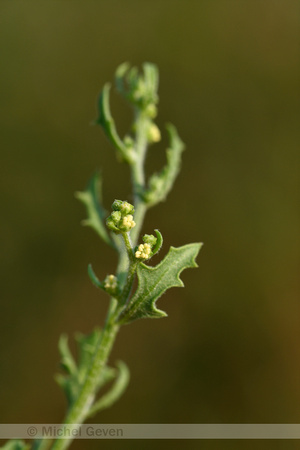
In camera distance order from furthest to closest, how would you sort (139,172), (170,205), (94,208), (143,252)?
(170,205), (94,208), (139,172), (143,252)

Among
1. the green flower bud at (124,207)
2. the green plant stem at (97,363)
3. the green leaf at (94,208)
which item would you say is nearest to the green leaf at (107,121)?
the green leaf at (94,208)

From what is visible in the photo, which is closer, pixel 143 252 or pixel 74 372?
pixel 143 252

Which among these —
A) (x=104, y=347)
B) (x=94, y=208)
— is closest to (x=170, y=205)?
(x=94, y=208)

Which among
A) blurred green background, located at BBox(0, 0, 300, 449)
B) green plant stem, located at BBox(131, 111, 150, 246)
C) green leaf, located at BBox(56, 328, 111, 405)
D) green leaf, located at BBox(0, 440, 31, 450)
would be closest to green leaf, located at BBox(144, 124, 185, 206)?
green plant stem, located at BBox(131, 111, 150, 246)

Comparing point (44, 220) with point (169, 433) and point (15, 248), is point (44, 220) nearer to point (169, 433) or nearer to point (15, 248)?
point (15, 248)

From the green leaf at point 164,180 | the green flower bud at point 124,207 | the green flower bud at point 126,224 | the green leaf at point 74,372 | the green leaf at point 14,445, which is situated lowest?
the green leaf at point 14,445

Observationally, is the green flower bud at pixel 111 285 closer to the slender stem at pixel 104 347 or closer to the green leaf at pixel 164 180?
the slender stem at pixel 104 347

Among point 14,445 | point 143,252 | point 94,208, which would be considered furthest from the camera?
point 94,208

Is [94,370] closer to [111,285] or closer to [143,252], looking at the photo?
[111,285]
